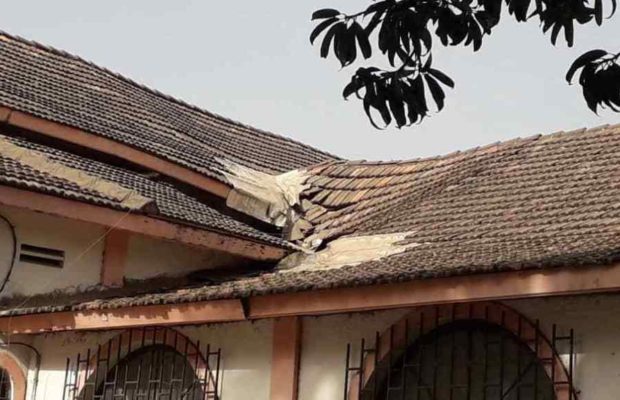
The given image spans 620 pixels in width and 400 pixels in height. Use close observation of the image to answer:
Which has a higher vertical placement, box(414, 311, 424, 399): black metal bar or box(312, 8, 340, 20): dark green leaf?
box(312, 8, 340, 20): dark green leaf

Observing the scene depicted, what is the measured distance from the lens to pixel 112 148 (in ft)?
39.9

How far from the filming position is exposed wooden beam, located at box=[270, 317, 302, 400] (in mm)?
9180

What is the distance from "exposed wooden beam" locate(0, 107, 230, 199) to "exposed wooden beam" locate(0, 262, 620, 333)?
215 cm

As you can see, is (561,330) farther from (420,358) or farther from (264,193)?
(264,193)

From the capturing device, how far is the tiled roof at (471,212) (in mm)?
8086

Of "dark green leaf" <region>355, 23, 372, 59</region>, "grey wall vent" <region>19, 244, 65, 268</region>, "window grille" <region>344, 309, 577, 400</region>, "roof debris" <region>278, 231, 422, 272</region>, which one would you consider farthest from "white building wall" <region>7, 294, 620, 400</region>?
"dark green leaf" <region>355, 23, 372, 59</region>

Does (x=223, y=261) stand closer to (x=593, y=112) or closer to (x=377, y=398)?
(x=377, y=398)

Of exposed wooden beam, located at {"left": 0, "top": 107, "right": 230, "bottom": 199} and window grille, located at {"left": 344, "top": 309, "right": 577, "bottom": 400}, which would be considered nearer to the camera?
window grille, located at {"left": 344, "top": 309, "right": 577, "bottom": 400}

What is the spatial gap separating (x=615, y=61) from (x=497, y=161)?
7407 mm

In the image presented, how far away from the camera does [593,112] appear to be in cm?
477

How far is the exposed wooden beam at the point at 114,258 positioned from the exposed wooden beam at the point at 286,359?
2.27m

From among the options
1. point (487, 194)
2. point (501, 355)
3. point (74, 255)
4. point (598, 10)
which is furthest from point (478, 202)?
point (598, 10)

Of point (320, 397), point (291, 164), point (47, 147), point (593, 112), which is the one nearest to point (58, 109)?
point (47, 147)

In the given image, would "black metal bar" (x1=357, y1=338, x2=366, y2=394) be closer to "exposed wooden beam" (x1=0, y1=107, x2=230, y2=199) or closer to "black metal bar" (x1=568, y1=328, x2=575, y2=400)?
"black metal bar" (x1=568, y1=328, x2=575, y2=400)
